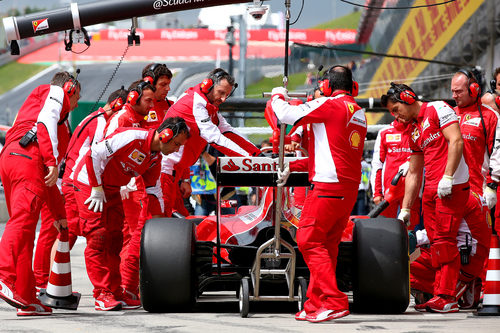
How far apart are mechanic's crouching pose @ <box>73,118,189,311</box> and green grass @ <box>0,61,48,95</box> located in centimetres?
5404

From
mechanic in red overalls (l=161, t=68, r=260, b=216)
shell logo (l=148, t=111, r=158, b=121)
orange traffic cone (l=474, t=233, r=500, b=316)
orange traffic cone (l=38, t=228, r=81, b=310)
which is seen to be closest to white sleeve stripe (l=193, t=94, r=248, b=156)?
mechanic in red overalls (l=161, t=68, r=260, b=216)

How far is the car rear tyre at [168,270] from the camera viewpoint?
683 centimetres

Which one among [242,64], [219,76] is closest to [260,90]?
[242,64]

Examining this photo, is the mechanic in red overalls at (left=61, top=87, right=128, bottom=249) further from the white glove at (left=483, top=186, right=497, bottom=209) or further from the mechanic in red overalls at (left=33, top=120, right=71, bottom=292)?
the white glove at (left=483, top=186, right=497, bottom=209)

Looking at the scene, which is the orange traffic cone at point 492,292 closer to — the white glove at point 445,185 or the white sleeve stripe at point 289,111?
the white glove at point 445,185

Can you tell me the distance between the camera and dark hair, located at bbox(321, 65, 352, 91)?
7.04 metres

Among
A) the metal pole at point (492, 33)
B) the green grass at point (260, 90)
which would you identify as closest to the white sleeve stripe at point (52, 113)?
the green grass at point (260, 90)

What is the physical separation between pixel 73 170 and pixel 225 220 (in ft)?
5.93

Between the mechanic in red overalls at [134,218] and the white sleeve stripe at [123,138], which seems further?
the mechanic in red overalls at [134,218]

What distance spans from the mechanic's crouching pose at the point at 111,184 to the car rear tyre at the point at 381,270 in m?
1.67

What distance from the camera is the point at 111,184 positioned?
7.70 metres

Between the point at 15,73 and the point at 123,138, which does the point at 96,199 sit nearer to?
the point at 123,138

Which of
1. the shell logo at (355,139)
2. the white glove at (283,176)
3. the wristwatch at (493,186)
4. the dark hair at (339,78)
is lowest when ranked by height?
the wristwatch at (493,186)

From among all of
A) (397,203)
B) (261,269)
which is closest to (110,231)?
(261,269)
